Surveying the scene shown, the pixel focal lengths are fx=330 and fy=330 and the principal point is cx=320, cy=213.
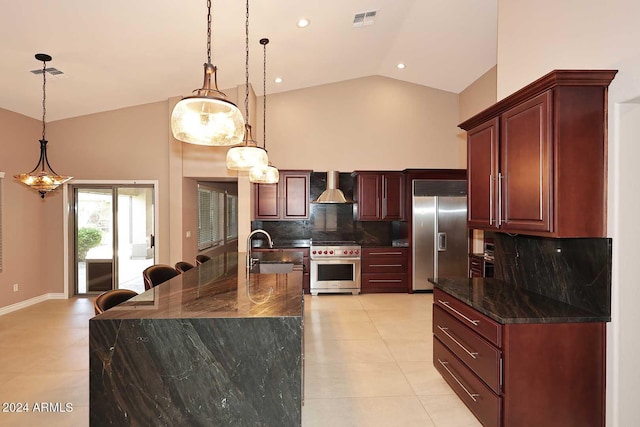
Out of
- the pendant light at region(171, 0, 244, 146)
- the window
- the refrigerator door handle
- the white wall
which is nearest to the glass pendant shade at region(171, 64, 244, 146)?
the pendant light at region(171, 0, 244, 146)

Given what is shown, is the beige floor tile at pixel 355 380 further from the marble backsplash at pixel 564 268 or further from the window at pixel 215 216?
the window at pixel 215 216

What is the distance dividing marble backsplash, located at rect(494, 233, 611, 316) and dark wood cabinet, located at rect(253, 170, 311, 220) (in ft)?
12.6

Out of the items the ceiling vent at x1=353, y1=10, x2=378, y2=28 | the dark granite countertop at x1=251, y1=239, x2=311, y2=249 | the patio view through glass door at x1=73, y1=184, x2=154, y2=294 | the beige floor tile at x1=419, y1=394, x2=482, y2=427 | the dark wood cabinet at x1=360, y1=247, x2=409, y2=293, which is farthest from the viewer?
the dark granite countertop at x1=251, y1=239, x2=311, y2=249

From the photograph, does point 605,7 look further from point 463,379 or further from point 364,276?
point 364,276

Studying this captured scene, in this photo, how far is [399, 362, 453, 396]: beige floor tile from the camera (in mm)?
2771

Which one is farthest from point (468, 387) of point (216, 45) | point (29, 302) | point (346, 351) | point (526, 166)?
point (29, 302)

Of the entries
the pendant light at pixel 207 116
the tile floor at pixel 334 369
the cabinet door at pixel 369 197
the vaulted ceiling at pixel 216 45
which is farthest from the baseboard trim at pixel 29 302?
the cabinet door at pixel 369 197

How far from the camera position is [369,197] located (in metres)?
6.23

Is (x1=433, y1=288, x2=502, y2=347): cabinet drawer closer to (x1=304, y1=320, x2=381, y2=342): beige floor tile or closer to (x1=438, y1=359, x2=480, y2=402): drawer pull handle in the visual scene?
(x1=438, y1=359, x2=480, y2=402): drawer pull handle

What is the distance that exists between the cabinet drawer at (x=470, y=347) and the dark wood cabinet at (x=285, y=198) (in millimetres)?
3728

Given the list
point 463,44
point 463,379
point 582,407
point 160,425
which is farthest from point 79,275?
point 463,44

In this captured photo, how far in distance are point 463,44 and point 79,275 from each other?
7475 millimetres

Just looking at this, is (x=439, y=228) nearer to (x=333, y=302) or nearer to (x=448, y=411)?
(x=333, y=302)

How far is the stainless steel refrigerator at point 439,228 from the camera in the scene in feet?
19.7
